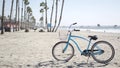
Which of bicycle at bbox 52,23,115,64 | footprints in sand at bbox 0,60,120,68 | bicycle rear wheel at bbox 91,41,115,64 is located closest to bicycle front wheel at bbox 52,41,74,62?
bicycle at bbox 52,23,115,64

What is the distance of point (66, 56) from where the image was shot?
26.3 ft

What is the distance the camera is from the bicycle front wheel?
7.77m

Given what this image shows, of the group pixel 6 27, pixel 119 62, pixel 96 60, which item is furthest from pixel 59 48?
pixel 6 27

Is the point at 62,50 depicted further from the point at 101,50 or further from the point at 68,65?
the point at 101,50

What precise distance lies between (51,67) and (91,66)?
4.73ft

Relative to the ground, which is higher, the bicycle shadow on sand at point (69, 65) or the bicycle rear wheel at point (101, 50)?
the bicycle rear wheel at point (101, 50)

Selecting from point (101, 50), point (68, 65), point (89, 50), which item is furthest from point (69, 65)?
point (101, 50)

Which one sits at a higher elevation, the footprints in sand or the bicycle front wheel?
the bicycle front wheel

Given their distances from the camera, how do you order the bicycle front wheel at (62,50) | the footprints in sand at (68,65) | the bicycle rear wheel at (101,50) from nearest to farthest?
1. the footprints in sand at (68,65)
2. the bicycle rear wheel at (101,50)
3. the bicycle front wheel at (62,50)

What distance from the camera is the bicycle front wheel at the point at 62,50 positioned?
7766 millimetres

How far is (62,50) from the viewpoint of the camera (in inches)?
307

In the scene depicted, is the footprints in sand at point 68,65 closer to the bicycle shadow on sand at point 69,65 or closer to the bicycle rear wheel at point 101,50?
the bicycle shadow on sand at point 69,65

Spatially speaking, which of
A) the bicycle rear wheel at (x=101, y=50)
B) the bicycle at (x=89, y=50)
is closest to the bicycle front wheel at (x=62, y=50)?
the bicycle at (x=89, y=50)

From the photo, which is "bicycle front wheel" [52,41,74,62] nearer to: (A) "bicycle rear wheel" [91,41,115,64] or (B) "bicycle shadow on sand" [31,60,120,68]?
(B) "bicycle shadow on sand" [31,60,120,68]
